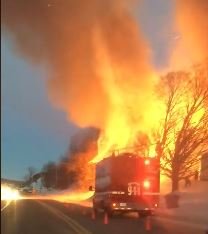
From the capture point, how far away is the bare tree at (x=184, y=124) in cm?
3831

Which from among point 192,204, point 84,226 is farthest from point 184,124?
point 84,226

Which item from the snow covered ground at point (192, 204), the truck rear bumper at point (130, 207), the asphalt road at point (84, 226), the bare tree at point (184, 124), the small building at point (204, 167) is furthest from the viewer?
the small building at point (204, 167)

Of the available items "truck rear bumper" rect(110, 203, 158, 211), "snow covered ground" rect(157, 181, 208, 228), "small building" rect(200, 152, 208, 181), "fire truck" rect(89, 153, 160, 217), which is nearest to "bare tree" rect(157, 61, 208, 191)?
"small building" rect(200, 152, 208, 181)

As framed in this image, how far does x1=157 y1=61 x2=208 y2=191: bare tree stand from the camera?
38.3 metres

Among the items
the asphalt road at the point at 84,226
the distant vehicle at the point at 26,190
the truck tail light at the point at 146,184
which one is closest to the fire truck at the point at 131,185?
the truck tail light at the point at 146,184

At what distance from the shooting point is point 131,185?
26.7 metres

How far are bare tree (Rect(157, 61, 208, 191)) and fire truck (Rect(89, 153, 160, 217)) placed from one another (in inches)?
419

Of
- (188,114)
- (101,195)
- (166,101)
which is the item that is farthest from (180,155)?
(101,195)

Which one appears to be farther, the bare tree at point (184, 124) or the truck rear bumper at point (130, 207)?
the bare tree at point (184, 124)

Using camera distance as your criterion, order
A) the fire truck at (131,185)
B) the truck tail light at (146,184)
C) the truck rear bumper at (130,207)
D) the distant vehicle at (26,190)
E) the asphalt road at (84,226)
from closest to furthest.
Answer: the distant vehicle at (26,190) → the asphalt road at (84,226) → the truck rear bumper at (130,207) → the fire truck at (131,185) → the truck tail light at (146,184)

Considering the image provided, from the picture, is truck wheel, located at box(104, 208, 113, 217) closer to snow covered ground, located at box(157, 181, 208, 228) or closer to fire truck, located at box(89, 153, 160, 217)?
fire truck, located at box(89, 153, 160, 217)

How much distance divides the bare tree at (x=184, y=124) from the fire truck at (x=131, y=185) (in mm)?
10653

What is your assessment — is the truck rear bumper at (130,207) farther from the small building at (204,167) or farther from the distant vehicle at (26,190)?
the distant vehicle at (26,190)

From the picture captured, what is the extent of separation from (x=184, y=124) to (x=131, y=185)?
1301 centimetres
